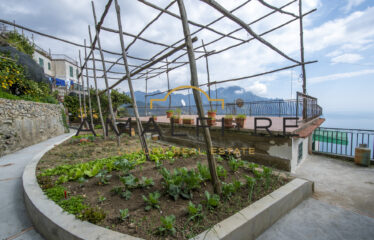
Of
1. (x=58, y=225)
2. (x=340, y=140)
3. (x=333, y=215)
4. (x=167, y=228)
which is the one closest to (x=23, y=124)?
(x=58, y=225)

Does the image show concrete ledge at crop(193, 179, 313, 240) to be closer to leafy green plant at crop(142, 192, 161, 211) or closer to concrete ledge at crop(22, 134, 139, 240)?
leafy green plant at crop(142, 192, 161, 211)

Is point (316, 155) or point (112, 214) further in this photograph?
point (316, 155)

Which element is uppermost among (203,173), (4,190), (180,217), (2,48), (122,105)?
(2,48)

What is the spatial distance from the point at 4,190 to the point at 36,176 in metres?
0.67

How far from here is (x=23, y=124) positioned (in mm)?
6199

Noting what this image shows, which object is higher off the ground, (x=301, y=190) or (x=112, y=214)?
(x=112, y=214)

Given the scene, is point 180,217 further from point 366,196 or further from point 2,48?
point 2,48

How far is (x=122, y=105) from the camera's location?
16.4 metres

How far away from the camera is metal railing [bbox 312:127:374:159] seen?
20.2 feet

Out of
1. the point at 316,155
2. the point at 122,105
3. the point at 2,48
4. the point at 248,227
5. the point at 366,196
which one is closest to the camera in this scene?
the point at 248,227

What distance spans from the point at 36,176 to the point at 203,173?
2.73 metres

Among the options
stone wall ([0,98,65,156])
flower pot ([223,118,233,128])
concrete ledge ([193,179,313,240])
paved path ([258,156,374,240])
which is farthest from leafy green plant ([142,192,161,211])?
stone wall ([0,98,65,156])

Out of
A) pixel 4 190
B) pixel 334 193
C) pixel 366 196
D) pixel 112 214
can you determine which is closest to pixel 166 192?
pixel 112 214

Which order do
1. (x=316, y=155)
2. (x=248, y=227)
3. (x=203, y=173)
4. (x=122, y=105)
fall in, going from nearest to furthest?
1. (x=248, y=227)
2. (x=203, y=173)
3. (x=316, y=155)
4. (x=122, y=105)
